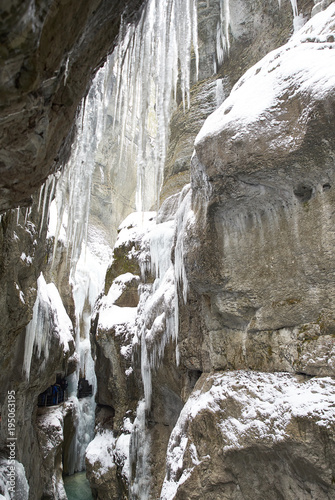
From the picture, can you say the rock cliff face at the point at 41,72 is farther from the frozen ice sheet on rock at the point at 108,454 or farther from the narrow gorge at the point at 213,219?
the frozen ice sheet on rock at the point at 108,454

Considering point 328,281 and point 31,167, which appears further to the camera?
point 328,281

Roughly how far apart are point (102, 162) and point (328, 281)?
2470 cm

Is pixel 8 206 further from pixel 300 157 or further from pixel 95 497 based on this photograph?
pixel 95 497

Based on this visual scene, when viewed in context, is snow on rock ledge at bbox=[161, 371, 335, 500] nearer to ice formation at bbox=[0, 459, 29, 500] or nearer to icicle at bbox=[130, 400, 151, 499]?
ice formation at bbox=[0, 459, 29, 500]

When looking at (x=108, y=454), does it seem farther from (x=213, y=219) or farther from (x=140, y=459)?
(x=213, y=219)

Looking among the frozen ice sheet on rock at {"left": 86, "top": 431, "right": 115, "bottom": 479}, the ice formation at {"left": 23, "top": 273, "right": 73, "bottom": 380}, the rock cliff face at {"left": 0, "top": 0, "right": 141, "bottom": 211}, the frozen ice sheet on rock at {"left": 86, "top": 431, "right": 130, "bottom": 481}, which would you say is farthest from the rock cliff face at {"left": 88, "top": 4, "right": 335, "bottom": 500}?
the frozen ice sheet on rock at {"left": 86, "top": 431, "right": 115, "bottom": 479}

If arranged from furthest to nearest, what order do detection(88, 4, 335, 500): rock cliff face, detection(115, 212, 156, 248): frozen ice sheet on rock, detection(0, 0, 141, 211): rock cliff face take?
detection(115, 212, 156, 248): frozen ice sheet on rock
detection(88, 4, 335, 500): rock cliff face
detection(0, 0, 141, 211): rock cliff face

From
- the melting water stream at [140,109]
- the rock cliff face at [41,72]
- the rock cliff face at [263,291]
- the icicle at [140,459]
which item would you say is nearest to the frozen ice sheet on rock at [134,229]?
the melting water stream at [140,109]

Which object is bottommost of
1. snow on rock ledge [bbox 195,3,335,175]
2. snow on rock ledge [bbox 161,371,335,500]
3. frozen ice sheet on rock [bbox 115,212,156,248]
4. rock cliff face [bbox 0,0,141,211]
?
snow on rock ledge [bbox 161,371,335,500]

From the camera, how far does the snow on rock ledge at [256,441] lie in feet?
10.7

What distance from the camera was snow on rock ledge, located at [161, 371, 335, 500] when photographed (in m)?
3.27

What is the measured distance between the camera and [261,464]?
12.1 ft

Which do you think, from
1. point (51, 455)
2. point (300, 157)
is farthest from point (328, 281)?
point (51, 455)

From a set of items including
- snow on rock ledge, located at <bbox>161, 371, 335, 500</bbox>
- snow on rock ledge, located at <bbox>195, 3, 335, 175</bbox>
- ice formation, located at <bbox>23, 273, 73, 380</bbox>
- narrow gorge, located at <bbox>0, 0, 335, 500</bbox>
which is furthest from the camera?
ice formation, located at <bbox>23, 273, 73, 380</bbox>
